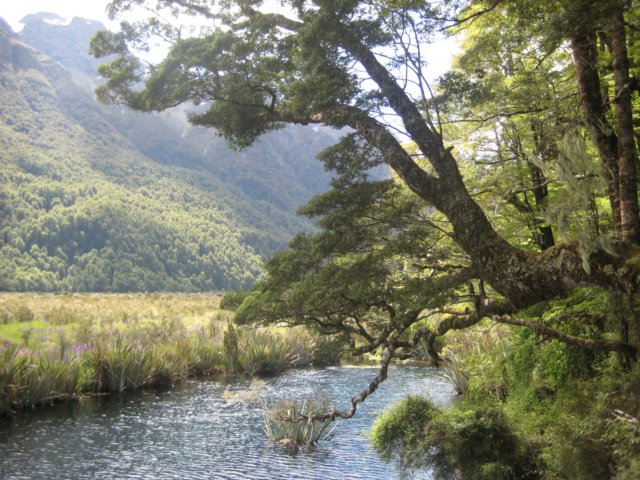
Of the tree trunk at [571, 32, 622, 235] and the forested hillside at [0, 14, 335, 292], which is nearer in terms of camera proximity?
the tree trunk at [571, 32, 622, 235]

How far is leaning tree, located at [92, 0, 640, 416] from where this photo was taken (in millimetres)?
5957

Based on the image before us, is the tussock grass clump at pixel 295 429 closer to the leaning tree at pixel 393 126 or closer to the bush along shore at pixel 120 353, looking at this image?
the bush along shore at pixel 120 353

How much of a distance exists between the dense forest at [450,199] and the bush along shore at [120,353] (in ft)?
4.78

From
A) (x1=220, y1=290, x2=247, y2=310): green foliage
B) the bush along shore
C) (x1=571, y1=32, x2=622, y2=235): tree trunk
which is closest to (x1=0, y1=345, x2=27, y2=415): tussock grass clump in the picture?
the bush along shore

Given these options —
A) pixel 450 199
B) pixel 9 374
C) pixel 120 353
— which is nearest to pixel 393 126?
pixel 450 199

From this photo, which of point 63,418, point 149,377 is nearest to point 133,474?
point 63,418

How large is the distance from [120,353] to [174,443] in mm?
5020

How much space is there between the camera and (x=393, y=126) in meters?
7.15

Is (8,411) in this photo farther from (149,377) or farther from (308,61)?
(308,61)

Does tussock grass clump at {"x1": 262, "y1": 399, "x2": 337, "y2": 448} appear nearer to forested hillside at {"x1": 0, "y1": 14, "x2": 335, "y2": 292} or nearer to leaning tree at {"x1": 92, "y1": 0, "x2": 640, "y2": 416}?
leaning tree at {"x1": 92, "y1": 0, "x2": 640, "y2": 416}

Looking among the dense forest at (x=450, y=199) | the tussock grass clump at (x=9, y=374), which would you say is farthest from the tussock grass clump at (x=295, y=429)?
the tussock grass clump at (x=9, y=374)

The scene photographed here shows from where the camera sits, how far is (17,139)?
4168 inches

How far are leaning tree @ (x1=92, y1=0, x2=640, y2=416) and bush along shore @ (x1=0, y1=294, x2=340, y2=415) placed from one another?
1342mm

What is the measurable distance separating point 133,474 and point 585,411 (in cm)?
721
